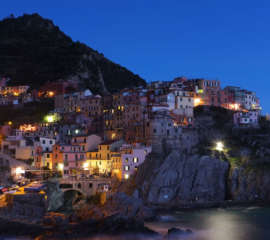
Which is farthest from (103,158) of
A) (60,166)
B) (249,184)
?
(249,184)

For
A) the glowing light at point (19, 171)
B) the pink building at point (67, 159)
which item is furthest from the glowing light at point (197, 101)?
the glowing light at point (19, 171)

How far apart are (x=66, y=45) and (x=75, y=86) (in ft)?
148

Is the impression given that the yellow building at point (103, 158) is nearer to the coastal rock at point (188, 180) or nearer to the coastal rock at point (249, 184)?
the coastal rock at point (188, 180)

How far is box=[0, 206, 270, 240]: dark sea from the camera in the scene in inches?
A: 1950

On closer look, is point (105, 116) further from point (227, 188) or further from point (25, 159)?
point (227, 188)

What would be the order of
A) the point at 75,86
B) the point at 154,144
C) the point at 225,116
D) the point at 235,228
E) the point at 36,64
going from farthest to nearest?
1. the point at 36,64
2. the point at 75,86
3. the point at 225,116
4. the point at 154,144
5. the point at 235,228

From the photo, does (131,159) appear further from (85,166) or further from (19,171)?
(19,171)

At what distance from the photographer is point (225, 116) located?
3445 inches

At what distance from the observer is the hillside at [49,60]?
123 metres

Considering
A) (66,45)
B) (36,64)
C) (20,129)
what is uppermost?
(66,45)

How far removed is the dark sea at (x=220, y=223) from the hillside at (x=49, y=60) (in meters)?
63.7

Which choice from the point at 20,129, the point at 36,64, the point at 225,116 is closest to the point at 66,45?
the point at 36,64

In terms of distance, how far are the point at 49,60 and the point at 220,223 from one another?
3701 inches

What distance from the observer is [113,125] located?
85.9 metres
